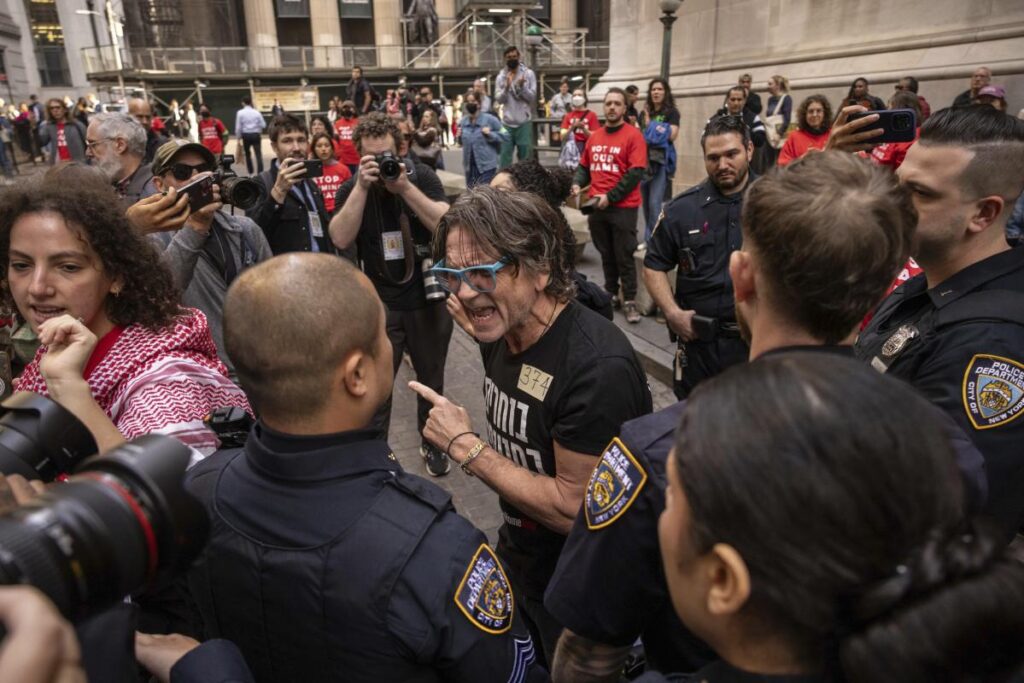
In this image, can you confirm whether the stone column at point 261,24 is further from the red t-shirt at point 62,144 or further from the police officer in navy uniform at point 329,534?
the police officer in navy uniform at point 329,534

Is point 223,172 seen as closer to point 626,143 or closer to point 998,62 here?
point 626,143

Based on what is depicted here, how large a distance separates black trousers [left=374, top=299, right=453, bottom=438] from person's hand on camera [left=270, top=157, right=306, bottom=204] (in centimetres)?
104

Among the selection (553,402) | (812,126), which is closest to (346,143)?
(812,126)

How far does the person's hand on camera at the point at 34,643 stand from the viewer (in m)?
0.65

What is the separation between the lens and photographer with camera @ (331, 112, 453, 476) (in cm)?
402

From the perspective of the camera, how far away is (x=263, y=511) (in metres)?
1.31

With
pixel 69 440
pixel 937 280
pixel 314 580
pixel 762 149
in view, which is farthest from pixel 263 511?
pixel 762 149

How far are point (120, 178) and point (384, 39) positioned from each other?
1472 inches

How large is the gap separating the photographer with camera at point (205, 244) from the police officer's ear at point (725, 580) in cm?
254

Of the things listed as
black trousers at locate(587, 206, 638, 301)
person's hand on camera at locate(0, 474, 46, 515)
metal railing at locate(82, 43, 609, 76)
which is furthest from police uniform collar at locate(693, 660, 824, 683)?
metal railing at locate(82, 43, 609, 76)

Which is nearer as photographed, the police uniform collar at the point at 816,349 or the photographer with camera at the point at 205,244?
the police uniform collar at the point at 816,349

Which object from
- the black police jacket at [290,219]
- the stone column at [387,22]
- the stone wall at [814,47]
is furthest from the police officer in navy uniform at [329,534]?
the stone column at [387,22]

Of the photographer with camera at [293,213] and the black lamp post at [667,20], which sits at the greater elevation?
the black lamp post at [667,20]

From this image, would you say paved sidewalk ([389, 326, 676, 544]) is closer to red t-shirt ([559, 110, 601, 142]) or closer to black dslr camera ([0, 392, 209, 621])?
black dslr camera ([0, 392, 209, 621])
